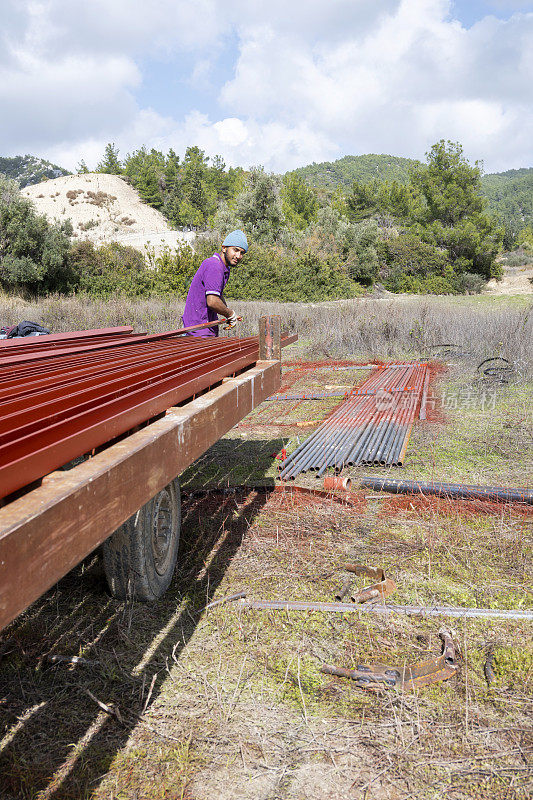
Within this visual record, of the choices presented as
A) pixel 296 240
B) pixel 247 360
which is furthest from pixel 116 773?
pixel 296 240

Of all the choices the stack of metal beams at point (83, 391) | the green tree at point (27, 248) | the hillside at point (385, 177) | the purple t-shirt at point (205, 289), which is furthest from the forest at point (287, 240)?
the hillside at point (385, 177)

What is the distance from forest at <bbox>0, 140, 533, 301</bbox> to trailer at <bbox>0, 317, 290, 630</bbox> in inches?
642

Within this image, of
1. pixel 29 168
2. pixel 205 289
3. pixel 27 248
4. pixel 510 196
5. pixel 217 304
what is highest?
pixel 29 168

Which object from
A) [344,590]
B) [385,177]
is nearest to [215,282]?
[344,590]

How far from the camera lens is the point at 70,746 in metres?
1.91

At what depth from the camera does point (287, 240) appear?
119 ft

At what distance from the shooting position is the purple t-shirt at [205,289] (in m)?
4.80

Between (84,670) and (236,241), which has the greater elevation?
(236,241)

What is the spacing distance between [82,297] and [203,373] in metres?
15.6

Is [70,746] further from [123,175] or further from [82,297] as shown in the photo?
[123,175]

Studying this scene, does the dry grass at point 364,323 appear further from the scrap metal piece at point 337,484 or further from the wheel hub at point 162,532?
the wheel hub at point 162,532

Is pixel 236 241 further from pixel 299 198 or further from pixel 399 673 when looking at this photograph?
pixel 299 198

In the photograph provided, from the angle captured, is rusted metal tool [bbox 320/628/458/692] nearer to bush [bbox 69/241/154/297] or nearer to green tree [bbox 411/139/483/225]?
bush [bbox 69/241/154/297]

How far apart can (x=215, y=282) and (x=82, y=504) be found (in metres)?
3.76
